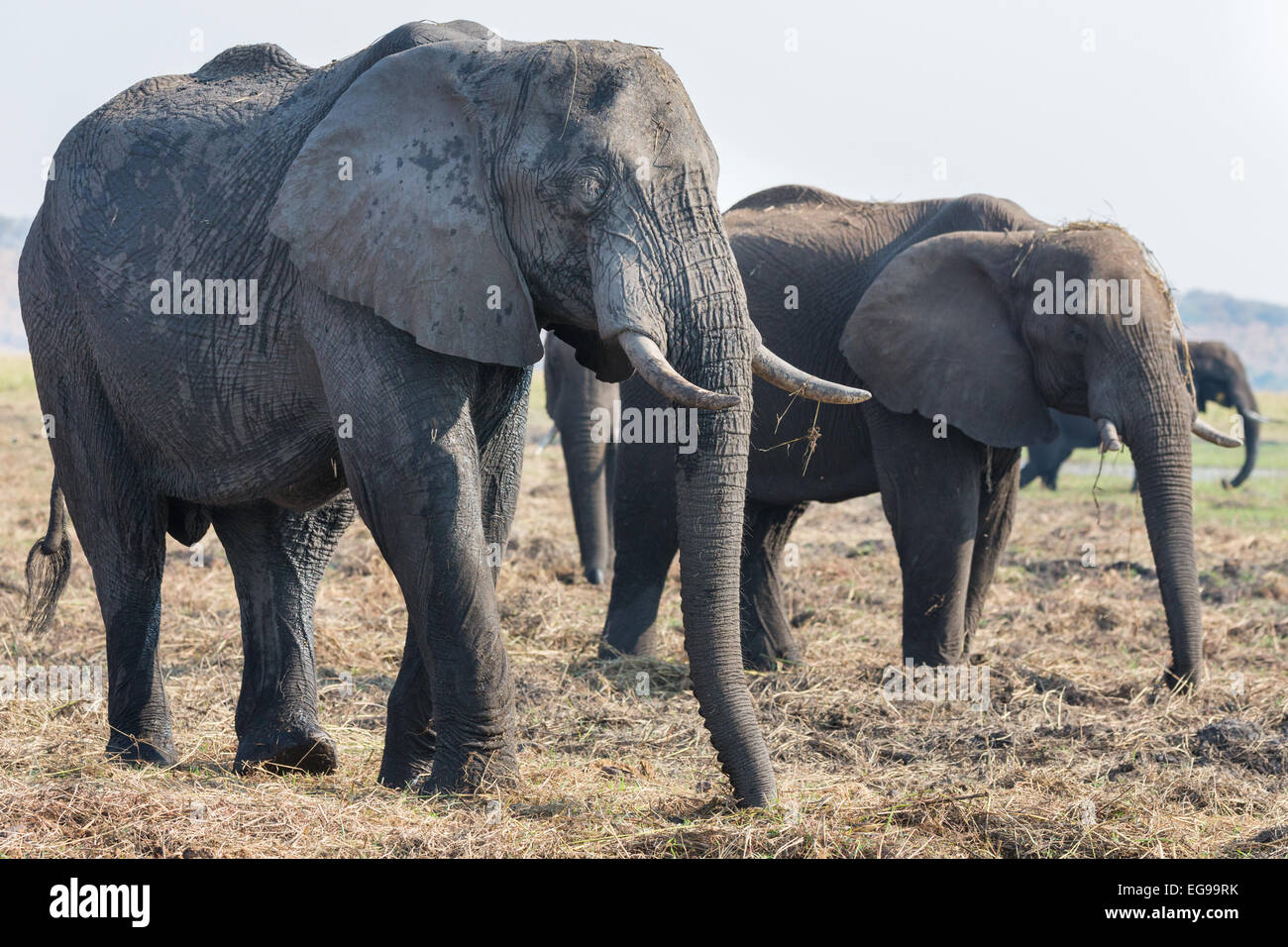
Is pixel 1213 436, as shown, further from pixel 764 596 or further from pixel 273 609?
pixel 273 609

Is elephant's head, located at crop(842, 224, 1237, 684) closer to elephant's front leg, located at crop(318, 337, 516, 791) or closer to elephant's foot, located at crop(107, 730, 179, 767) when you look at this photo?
elephant's front leg, located at crop(318, 337, 516, 791)

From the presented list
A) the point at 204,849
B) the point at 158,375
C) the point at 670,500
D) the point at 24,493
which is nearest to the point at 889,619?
the point at 670,500

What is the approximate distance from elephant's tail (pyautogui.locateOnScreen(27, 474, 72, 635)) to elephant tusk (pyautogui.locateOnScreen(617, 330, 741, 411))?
4.10 m

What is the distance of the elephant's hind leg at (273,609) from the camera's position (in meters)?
6.71

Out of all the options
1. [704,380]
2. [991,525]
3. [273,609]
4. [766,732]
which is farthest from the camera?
[991,525]

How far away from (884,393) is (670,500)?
54.9 inches

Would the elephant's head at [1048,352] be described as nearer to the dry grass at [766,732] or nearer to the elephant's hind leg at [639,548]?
the dry grass at [766,732]

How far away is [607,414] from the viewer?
43.8ft

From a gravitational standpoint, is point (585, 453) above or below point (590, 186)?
below

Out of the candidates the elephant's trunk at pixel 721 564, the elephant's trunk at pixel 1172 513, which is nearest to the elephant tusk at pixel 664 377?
the elephant's trunk at pixel 721 564

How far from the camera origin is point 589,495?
12766mm

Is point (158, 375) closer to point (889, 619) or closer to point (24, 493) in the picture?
point (889, 619)

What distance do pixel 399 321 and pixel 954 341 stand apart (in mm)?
4405

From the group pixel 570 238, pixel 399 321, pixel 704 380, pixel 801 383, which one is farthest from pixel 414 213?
pixel 801 383
